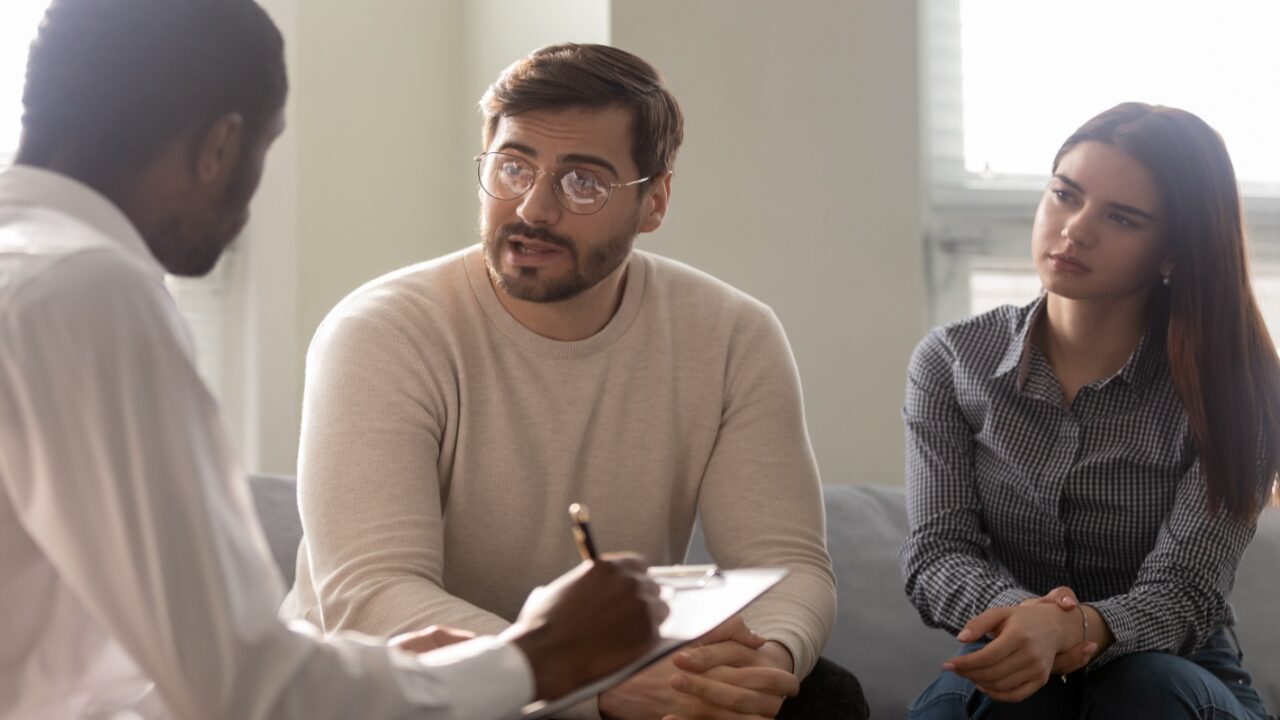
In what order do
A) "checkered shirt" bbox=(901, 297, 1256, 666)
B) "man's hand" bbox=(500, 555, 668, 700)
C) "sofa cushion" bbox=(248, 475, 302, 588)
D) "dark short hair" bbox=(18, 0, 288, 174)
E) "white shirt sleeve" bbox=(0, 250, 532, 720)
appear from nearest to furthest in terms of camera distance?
1. "white shirt sleeve" bbox=(0, 250, 532, 720)
2. "dark short hair" bbox=(18, 0, 288, 174)
3. "man's hand" bbox=(500, 555, 668, 700)
4. "checkered shirt" bbox=(901, 297, 1256, 666)
5. "sofa cushion" bbox=(248, 475, 302, 588)

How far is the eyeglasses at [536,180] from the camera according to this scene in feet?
6.45

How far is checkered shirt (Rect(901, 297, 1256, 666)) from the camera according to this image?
205 cm

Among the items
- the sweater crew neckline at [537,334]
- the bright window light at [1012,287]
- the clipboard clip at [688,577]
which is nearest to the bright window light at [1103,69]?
the bright window light at [1012,287]

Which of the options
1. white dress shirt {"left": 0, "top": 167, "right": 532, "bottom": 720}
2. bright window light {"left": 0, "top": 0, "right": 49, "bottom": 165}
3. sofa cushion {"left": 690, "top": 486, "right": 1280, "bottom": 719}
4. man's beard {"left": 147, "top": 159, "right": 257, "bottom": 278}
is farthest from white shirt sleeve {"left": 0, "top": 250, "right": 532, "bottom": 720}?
bright window light {"left": 0, "top": 0, "right": 49, "bottom": 165}

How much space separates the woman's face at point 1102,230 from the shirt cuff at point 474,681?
1.22m

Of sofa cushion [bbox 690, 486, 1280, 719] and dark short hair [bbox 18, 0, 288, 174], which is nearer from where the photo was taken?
dark short hair [bbox 18, 0, 288, 174]

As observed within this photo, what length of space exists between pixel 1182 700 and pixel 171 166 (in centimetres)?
140

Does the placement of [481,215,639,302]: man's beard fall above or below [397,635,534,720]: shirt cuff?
above

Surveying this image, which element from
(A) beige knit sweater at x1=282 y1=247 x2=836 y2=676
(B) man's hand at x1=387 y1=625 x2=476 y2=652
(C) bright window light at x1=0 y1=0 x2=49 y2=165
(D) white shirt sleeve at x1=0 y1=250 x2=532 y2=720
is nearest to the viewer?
(D) white shirt sleeve at x1=0 y1=250 x2=532 y2=720

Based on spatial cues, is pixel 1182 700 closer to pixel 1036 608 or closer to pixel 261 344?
pixel 1036 608

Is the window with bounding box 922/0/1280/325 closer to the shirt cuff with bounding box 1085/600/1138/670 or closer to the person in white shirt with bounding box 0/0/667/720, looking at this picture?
the shirt cuff with bounding box 1085/600/1138/670

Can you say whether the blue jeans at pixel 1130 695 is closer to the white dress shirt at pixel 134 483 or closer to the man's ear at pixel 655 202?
the man's ear at pixel 655 202

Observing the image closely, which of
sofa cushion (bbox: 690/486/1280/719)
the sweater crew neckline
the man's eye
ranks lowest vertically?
sofa cushion (bbox: 690/486/1280/719)

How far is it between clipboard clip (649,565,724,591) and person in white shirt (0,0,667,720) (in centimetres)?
18
